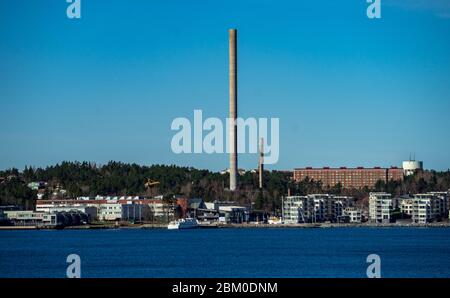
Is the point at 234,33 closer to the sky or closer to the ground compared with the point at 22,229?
closer to the sky

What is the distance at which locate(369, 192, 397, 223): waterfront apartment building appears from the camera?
67.8 m

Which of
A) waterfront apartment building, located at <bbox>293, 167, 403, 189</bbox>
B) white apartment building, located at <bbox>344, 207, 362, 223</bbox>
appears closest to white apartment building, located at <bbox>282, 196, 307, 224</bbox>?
white apartment building, located at <bbox>344, 207, 362, 223</bbox>

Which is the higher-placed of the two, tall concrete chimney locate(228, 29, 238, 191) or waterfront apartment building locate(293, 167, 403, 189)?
tall concrete chimney locate(228, 29, 238, 191)

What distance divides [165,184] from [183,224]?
587 inches

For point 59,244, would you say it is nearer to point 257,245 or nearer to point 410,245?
point 257,245

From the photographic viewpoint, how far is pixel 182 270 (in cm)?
2522

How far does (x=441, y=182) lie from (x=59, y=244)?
150 ft

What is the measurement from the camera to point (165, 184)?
77.4 m

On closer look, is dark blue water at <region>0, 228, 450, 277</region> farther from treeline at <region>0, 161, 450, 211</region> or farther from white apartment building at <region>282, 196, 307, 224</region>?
treeline at <region>0, 161, 450, 211</region>

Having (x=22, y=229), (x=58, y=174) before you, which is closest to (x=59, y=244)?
(x=22, y=229)

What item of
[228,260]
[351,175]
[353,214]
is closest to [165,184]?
[353,214]

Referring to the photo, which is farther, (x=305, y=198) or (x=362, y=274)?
(x=305, y=198)

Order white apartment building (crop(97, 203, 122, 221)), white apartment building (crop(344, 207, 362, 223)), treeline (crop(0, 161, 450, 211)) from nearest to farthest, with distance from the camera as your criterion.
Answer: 1. white apartment building (crop(97, 203, 122, 221))
2. white apartment building (crop(344, 207, 362, 223))
3. treeline (crop(0, 161, 450, 211))

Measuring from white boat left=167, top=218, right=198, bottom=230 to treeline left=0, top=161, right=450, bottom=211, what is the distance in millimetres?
6423
